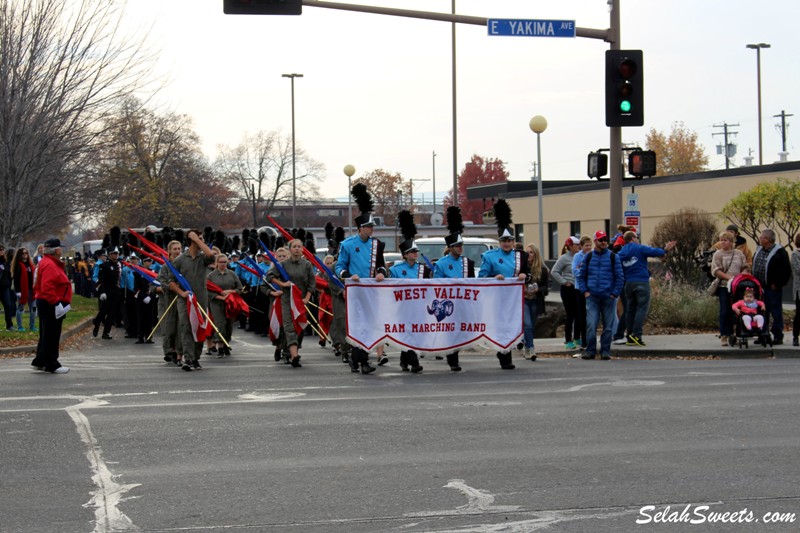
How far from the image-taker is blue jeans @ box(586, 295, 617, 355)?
1717 centimetres

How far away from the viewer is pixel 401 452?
29.6 ft

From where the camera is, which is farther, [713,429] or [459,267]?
[459,267]

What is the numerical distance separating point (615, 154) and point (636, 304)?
292 cm

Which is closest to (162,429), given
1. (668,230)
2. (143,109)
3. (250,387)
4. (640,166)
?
(250,387)

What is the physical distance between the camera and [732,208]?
32000mm

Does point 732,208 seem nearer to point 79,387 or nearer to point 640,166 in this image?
point 640,166

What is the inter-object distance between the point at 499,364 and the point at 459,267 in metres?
1.61

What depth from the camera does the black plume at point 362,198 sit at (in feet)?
51.5

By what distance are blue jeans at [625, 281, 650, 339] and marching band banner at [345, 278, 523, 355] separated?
3.19 m

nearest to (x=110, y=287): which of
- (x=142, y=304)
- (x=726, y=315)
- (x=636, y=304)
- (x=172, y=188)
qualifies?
(x=142, y=304)

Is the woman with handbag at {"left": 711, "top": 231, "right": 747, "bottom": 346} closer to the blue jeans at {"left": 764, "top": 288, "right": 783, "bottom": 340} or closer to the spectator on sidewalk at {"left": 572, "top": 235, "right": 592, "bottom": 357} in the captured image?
the blue jeans at {"left": 764, "top": 288, "right": 783, "bottom": 340}

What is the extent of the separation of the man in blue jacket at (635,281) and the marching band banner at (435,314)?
119 inches

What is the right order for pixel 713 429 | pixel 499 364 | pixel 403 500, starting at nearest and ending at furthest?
1. pixel 403 500
2. pixel 713 429
3. pixel 499 364

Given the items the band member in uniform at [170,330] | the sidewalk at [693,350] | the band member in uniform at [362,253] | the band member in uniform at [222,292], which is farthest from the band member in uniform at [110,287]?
the band member in uniform at [362,253]
